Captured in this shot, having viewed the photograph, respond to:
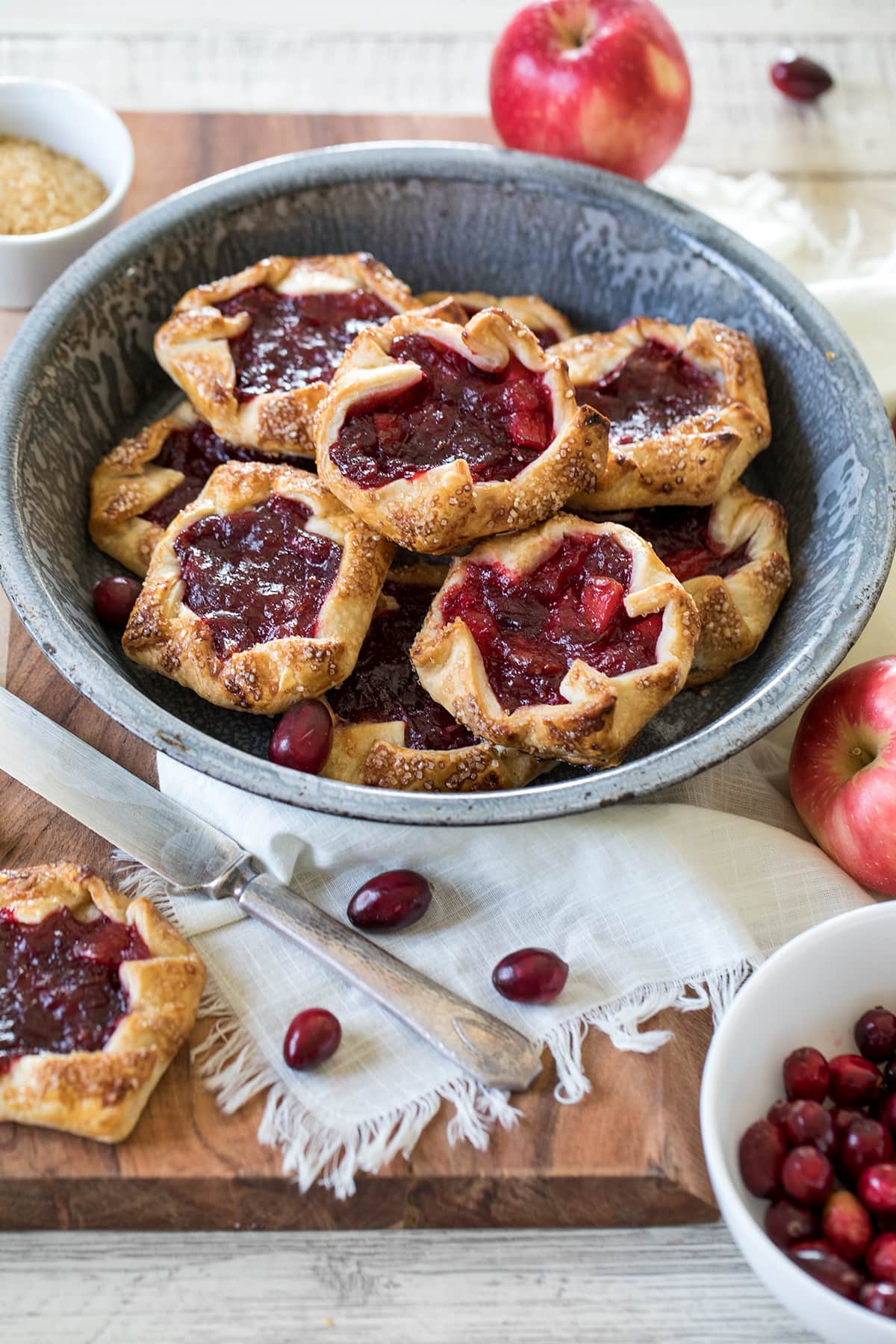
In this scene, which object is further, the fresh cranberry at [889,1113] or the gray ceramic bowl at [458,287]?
the gray ceramic bowl at [458,287]

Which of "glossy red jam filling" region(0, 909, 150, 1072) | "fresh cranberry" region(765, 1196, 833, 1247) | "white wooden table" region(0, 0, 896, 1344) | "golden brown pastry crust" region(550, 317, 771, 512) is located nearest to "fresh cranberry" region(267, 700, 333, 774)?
"glossy red jam filling" region(0, 909, 150, 1072)

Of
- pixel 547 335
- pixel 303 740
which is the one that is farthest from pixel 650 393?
pixel 303 740

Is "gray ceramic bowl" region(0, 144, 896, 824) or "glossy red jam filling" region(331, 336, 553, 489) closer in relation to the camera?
"gray ceramic bowl" region(0, 144, 896, 824)

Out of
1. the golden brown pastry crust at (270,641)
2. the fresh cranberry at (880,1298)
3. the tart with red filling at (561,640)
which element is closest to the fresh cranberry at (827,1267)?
the fresh cranberry at (880,1298)

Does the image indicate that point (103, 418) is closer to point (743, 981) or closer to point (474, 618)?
point (474, 618)

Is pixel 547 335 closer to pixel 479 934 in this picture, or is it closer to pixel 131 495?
pixel 131 495

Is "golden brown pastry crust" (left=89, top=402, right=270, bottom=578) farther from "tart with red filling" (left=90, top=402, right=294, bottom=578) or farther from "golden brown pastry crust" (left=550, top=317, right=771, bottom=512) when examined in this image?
"golden brown pastry crust" (left=550, top=317, right=771, bottom=512)

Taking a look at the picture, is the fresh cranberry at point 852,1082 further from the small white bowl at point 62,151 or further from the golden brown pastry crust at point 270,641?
the small white bowl at point 62,151
